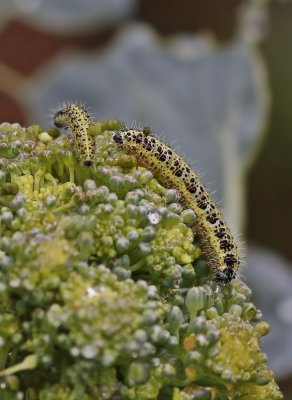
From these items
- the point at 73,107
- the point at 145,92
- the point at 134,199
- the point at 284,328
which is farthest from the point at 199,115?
the point at 134,199

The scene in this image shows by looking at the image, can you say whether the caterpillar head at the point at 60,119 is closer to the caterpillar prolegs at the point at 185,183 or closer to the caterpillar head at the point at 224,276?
the caterpillar prolegs at the point at 185,183

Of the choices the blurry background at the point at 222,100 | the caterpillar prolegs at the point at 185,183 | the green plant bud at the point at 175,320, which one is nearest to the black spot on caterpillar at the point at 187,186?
the caterpillar prolegs at the point at 185,183

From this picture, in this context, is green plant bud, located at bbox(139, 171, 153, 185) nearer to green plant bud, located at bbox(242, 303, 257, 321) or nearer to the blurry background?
green plant bud, located at bbox(242, 303, 257, 321)

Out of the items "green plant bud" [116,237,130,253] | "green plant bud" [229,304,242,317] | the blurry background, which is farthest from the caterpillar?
the blurry background

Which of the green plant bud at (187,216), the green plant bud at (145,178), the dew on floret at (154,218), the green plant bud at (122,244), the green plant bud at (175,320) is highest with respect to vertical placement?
the green plant bud at (145,178)

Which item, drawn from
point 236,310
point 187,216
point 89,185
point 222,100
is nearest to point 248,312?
point 236,310

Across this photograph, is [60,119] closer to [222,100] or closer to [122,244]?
[122,244]
